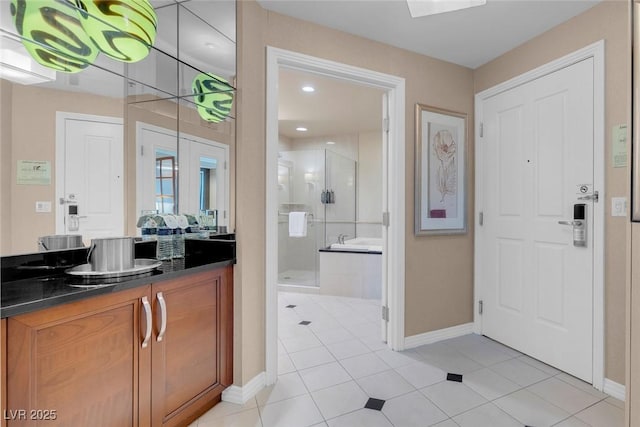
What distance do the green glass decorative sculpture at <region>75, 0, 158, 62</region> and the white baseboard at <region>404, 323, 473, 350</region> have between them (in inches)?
101

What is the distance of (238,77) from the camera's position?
1770 millimetres

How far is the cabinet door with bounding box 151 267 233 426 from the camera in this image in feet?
4.43

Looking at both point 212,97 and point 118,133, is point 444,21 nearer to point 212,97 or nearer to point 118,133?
point 212,97

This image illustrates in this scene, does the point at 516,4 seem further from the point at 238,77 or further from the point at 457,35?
the point at 238,77

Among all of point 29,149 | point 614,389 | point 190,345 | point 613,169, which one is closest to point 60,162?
point 29,149

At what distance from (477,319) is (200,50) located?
2.96 metres

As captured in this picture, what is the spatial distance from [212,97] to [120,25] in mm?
583

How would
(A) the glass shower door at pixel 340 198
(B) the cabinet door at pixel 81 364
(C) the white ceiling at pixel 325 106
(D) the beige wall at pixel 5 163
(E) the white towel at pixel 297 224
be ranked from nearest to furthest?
(B) the cabinet door at pixel 81 364
(D) the beige wall at pixel 5 163
(C) the white ceiling at pixel 325 106
(E) the white towel at pixel 297 224
(A) the glass shower door at pixel 340 198

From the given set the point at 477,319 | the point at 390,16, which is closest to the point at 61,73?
the point at 390,16

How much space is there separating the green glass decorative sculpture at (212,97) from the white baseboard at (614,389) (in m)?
2.74

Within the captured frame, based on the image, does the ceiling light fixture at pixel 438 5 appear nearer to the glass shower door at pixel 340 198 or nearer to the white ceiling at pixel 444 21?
the white ceiling at pixel 444 21

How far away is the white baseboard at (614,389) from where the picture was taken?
69.2 inches

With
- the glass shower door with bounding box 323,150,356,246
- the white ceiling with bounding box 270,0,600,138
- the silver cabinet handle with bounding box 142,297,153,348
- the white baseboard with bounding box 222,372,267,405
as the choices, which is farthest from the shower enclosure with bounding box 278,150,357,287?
the silver cabinet handle with bounding box 142,297,153,348

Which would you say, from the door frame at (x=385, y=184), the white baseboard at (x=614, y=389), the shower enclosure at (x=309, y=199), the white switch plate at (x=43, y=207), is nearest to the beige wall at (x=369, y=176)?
the shower enclosure at (x=309, y=199)
